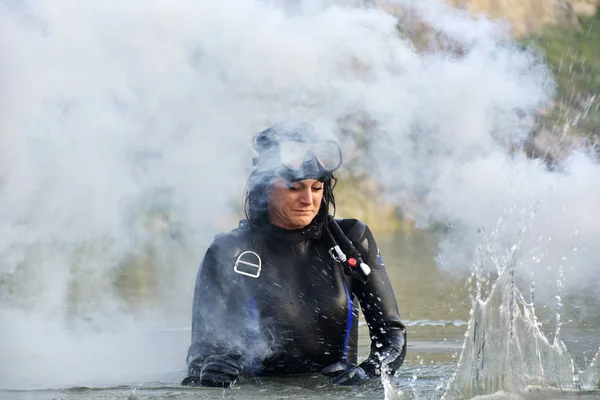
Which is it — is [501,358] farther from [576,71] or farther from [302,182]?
[576,71]

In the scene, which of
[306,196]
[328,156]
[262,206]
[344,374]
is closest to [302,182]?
[306,196]

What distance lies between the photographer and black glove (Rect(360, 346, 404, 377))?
18.1 feet

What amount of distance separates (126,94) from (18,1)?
3.33ft

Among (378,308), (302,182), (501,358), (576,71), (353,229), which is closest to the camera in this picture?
(501,358)

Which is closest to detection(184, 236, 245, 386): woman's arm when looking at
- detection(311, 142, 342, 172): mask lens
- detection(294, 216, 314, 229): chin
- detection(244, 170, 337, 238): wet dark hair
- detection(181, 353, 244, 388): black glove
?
detection(181, 353, 244, 388): black glove

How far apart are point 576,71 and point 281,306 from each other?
9515 mm

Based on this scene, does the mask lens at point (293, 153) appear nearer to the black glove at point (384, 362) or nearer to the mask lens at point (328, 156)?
the mask lens at point (328, 156)

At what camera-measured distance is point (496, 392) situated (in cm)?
491

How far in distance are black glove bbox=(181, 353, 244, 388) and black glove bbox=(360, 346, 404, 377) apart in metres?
0.62

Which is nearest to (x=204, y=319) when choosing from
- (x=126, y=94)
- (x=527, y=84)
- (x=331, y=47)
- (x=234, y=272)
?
(x=234, y=272)

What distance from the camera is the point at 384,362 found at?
5559 millimetres

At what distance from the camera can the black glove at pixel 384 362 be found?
5.52 metres

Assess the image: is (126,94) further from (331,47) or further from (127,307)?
(127,307)

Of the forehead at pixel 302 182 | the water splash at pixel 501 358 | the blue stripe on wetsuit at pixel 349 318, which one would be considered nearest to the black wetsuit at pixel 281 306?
the blue stripe on wetsuit at pixel 349 318
